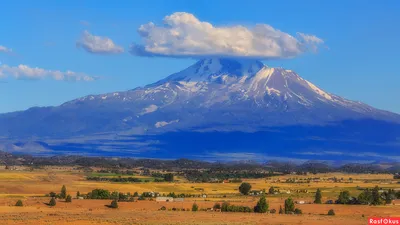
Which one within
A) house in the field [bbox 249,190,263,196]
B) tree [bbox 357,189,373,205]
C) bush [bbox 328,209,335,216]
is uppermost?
house in the field [bbox 249,190,263,196]

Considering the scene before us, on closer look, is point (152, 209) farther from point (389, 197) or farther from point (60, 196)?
point (389, 197)

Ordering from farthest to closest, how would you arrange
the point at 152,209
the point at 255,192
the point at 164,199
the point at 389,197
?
the point at 255,192
the point at 164,199
the point at 389,197
the point at 152,209

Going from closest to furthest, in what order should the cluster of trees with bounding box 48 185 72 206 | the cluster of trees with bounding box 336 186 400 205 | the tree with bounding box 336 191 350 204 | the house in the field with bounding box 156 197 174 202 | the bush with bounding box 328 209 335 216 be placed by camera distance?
the bush with bounding box 328 209 335 216 < the cluster of trees with bounding box 48 185 72 206 < the cluster of trees with bounding box 336 186 400 205 < the tree with bounding box 336 191 350 204 < the house in the field with bounding box 156 197 174 202

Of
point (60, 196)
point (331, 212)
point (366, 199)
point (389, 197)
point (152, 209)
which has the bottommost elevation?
point (331, 212)

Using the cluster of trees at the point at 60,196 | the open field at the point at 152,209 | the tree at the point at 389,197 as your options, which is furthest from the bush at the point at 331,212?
→ the cluster of trees at the point at 60,196

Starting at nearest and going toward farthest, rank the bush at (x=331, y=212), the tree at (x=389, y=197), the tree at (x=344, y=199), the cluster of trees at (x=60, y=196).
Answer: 1. the bush at (x=331, y=212)
2. the cluster of trees at (x=60, y=196)
3. the tree at (x=389, y=197)
4. the tree at (x=344, y=199)

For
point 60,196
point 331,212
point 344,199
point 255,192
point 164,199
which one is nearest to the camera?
point 331,212

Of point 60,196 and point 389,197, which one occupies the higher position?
point 60,196

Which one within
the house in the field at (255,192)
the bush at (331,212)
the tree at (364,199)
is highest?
the house in the field at (255,192)

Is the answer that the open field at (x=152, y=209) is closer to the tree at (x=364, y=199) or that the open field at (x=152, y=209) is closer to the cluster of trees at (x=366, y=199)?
the tree at (x=364, y=199)

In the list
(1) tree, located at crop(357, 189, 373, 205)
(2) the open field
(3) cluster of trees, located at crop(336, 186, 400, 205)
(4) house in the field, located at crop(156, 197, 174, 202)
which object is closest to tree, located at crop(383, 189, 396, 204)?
(3) cluster of trees, located at crop(336, 186, 400, 205)

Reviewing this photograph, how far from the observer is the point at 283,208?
94000 millimetres

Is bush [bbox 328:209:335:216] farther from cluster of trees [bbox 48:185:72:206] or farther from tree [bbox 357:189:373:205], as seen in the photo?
cluster of trees [bbox 48:185:72:206]

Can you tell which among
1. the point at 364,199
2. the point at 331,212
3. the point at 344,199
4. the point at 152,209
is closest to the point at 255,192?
the point at 344,199
